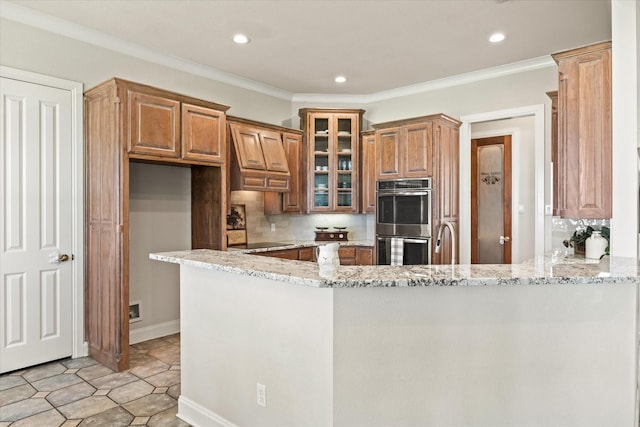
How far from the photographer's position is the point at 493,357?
70.7 inches

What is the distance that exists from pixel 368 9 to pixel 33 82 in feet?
9.18

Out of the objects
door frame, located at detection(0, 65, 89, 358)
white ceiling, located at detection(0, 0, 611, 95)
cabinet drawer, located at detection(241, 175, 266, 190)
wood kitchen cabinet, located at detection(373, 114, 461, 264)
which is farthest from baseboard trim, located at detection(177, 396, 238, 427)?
wood kitchen cabinet, located at detection(373, 114, 461, 264)

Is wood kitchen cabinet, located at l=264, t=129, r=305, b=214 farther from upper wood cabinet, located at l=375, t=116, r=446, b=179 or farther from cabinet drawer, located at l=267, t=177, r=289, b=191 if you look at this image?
upper wood cabinet, located at l=375, t=116, r=446, b=179

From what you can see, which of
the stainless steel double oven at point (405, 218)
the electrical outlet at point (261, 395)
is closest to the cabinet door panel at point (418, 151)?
the stainless steel double oven at point (405, 218)

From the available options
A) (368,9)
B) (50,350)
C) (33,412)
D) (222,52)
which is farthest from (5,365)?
Result: (368,9)

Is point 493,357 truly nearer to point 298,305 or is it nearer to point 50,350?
point 298,305

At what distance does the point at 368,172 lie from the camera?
544 cm

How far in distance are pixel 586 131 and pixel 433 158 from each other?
1.90 m

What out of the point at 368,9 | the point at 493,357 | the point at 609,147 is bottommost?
the point at 493,357

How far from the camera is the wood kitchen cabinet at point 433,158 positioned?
183 inches

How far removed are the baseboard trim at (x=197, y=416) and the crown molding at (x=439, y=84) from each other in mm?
4275

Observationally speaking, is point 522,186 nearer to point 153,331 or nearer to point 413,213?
point 413,213

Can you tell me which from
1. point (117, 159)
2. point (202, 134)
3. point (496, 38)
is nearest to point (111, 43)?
point (202, 134)

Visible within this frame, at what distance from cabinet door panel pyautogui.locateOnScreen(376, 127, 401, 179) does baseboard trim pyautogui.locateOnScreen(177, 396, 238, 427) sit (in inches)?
132
